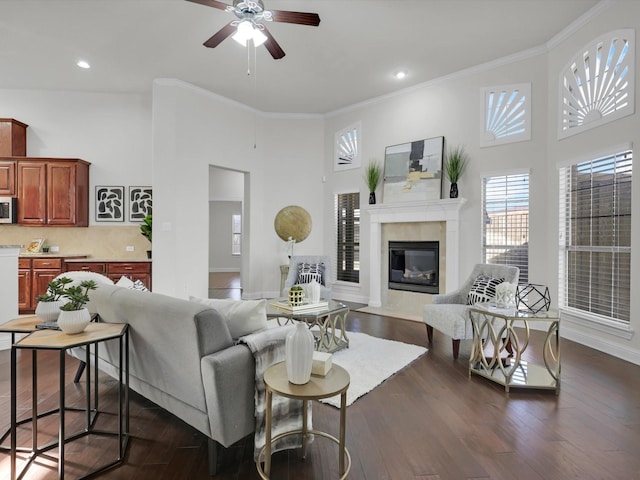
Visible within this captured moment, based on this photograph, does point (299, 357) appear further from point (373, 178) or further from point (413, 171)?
point (373, 178)

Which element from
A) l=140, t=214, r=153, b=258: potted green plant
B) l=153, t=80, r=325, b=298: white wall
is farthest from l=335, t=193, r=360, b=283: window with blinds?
l=140, t=214, r=153, b=258: potted green plant

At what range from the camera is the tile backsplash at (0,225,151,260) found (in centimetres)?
577

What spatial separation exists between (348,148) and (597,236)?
412 cm

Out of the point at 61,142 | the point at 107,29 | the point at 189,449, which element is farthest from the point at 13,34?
the point at 189,449

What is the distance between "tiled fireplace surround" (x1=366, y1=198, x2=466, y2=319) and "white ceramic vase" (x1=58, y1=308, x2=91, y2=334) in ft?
14.4

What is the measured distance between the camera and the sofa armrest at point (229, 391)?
5.48ft

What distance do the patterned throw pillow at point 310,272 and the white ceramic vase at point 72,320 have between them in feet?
11.2

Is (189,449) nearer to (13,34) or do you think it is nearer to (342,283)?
(342,283)

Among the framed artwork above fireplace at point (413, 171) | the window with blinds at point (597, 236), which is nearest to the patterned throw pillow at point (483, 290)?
the window with blinds at point (597, 236)

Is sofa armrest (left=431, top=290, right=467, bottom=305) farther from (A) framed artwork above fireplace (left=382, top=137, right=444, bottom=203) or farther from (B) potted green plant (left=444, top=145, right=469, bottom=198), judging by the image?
(A) framed artwork above fireplace (left=382, top=137, right=444, bottom=203)

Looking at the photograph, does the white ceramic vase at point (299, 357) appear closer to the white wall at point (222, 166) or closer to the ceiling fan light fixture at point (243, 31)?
the ceiling fan light fixture at point (243, 31)

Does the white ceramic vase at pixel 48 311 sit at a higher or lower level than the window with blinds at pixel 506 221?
lower

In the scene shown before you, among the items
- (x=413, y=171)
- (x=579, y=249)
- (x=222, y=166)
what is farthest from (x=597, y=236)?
(x=222, y=166)

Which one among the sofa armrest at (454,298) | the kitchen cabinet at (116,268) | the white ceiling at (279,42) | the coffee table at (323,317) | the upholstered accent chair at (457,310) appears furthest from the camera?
the kitchen cabinet at (116,268)
